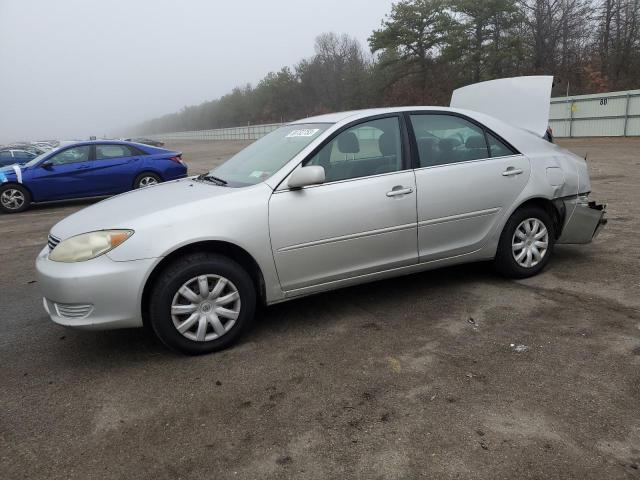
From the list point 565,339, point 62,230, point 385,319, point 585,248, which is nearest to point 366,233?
point 385,319

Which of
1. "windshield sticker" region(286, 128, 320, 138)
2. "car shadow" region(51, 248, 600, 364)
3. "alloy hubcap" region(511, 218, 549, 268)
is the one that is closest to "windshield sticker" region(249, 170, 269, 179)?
"windshield sticker" region(286, 128, 320, 138)

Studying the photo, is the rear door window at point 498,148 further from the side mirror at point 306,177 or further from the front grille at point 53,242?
the front grille at point 53,242

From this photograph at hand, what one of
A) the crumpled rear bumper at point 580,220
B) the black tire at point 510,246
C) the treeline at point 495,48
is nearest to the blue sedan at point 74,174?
the black tire at point 510,246

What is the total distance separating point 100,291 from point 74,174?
351 inches

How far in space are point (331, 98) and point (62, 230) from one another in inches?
2792

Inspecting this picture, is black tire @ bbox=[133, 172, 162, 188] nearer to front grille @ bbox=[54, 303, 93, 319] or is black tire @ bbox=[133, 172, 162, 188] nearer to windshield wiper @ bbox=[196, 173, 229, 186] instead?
windshield wiper @ bbox=[196, 173, 229, 186]

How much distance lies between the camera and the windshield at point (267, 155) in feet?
13.1

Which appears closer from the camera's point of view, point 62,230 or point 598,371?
Answer: point 598,371

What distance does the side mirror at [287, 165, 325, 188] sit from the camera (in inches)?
145

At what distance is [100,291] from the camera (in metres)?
3.31

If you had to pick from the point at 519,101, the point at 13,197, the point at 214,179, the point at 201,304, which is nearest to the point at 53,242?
the point at 201,304

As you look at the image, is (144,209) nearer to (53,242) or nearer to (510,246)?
(53,242)

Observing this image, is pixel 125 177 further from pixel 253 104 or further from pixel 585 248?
pixel 253 104

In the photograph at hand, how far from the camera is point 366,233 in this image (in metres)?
3.97
